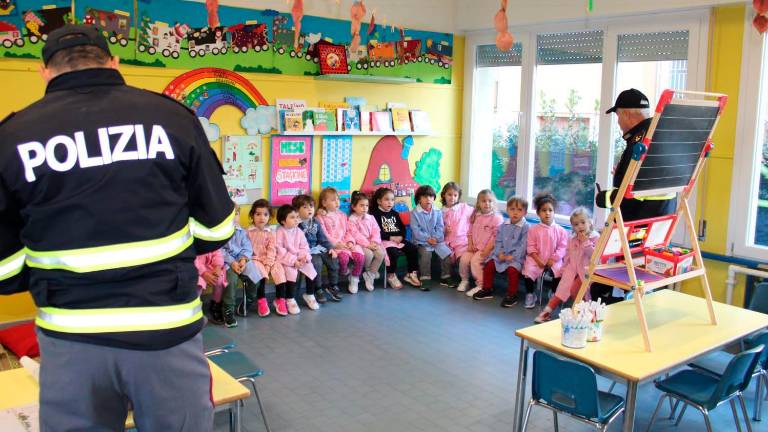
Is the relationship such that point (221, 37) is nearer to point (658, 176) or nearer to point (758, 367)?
point (658, 176)

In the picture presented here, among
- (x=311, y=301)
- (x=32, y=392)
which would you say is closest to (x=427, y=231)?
(x=311, y=301)

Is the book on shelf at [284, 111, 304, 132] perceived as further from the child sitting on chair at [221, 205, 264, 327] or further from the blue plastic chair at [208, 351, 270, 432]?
the blue plastic chair at [208, 351, 270, 432]

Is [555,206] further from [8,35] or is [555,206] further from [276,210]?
[8,35]

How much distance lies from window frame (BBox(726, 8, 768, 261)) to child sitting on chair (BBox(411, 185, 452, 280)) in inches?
107

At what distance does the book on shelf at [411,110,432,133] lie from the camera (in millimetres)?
7750

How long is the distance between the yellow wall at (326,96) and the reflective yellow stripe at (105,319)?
4252 millimetres

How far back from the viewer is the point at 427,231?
738cm

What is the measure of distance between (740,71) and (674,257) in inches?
106

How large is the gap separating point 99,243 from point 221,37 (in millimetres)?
→ 4832

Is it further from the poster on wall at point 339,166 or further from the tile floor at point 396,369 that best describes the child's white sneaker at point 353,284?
the poster on wall at point 339,166

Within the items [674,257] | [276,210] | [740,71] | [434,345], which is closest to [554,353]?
[674,257]

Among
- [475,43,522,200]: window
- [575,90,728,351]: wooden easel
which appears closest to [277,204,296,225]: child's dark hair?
[475,43,522,200]: window

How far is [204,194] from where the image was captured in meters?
2.01

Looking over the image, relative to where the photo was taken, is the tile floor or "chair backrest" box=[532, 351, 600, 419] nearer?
"chair backrest" box=[532, 351, 600, 419]
